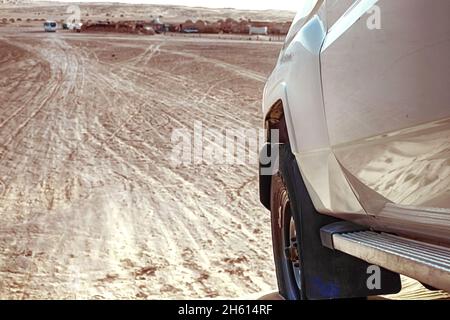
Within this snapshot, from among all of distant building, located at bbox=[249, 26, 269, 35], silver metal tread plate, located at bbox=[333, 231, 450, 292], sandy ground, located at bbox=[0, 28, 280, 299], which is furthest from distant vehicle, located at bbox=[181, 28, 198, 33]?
silver metal tread plate, located at bbox=[333, 231, 450, 292]

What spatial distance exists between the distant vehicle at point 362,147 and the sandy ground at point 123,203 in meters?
1.02

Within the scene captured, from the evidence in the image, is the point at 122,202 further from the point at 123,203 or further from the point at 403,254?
the point at 403,254

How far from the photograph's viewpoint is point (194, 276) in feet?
16.8

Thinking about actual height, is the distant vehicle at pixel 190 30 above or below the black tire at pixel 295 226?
above

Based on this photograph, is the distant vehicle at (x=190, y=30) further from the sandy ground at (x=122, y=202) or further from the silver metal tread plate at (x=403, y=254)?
the silver metal tread plate at (x=403, y=254)

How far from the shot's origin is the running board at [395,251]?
6.23ft

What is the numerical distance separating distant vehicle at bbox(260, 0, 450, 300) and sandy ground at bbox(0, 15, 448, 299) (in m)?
1.02

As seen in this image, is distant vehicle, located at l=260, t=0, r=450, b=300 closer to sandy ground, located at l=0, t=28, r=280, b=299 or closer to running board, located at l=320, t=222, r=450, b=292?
running board, located at l=320, t=222, r=450, b=292

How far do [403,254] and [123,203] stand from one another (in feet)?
16.9

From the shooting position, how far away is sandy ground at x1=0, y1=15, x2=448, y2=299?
5.01 meters

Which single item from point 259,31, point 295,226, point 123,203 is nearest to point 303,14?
point 295,226

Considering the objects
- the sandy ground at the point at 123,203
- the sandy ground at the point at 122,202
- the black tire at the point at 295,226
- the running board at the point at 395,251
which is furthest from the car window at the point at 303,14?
the sandy ground at the point at 122,202
